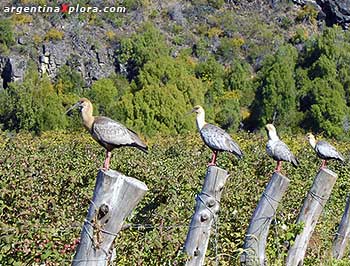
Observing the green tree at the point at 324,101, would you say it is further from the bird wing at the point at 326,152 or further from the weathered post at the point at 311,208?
the weathered post at the point at 311,208

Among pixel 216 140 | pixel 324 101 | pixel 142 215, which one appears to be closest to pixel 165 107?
pixel 324 101

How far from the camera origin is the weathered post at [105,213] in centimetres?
319

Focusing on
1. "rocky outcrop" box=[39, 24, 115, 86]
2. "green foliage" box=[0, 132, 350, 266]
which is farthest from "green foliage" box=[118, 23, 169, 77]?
"green foliage" box=[0, 132, 350, 266]

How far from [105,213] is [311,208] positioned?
245 cm

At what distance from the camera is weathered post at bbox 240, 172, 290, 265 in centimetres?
470

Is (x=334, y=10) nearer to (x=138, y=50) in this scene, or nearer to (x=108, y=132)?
(x=138, y=50)

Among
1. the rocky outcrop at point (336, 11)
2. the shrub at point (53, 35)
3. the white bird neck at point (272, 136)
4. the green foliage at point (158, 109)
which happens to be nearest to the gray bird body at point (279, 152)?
the white bird neck at point (272, 136)

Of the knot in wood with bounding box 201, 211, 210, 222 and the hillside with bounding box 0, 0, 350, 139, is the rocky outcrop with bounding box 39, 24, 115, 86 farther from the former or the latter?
the knot in wood with bounding box 201, 211, 210, 222

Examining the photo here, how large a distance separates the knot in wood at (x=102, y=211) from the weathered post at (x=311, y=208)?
90.8 inches

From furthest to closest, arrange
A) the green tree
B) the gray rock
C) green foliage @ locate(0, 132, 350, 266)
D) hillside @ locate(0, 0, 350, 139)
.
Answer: the gray rock
the green tree
hillside @ locate(0, 0, 350, 139)
green foliage @ locate(0, 132, 350, 266)

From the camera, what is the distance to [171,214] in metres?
6.12

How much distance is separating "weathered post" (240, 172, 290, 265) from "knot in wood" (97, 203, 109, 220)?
67.0 inches

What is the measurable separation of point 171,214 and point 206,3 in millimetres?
76461

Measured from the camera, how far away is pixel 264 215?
4.74m
